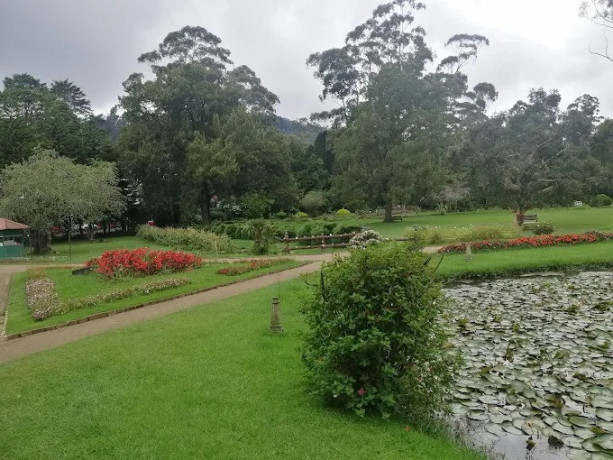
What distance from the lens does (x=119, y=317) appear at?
10.1m

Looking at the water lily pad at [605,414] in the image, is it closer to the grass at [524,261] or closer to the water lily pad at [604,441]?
the water lily pad at [604,441]

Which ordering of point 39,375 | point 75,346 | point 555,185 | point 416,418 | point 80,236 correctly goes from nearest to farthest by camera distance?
point 416,418, point 39,375, point 75,346, point 555,185, point 80,236

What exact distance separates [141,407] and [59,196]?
22556 mm

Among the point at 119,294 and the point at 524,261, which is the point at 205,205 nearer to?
the point at 119,294

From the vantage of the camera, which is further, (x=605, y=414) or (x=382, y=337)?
(x=605, y=414)

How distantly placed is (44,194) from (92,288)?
1336 centimetres

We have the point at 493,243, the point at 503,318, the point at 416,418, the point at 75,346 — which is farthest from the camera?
the point at 493,243

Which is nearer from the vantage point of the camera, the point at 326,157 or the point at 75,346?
the point at 75,346

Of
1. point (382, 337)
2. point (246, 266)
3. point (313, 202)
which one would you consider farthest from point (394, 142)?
point (382, 337)

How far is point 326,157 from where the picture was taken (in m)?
52.8

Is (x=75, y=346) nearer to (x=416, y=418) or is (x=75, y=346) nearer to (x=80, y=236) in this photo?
(x=416, y=418)

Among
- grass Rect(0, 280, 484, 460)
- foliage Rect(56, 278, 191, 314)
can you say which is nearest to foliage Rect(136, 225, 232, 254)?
foliage Rect(56, 278, 191, 314)

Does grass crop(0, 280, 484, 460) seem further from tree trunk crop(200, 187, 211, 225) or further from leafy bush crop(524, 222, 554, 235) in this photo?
tree trunk crop(200, 187, 211, 225)

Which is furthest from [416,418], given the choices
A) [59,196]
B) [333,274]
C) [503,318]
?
[59,196]
